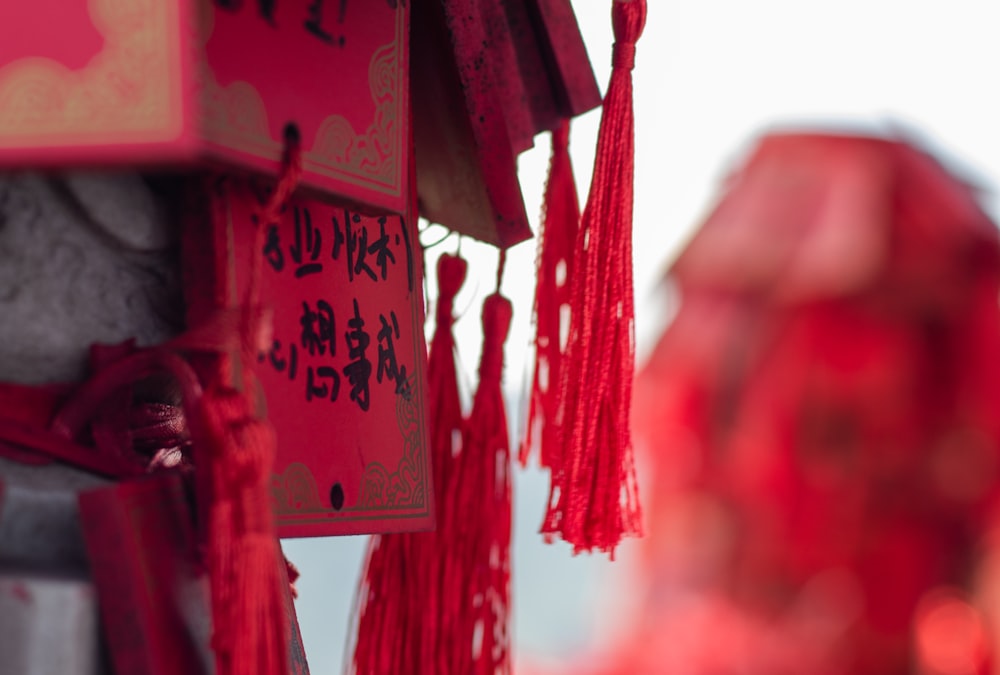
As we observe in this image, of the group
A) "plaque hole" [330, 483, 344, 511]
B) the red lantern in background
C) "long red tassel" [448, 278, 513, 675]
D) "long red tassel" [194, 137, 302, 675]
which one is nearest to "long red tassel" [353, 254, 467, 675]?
"long red tassel" [448, 278, 513, 675]

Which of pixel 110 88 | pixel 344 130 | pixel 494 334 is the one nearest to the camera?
pixel 110 88

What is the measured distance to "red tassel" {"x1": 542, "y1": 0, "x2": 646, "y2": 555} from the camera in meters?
0.57

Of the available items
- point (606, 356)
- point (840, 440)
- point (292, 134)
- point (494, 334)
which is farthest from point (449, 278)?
point (840, 440)

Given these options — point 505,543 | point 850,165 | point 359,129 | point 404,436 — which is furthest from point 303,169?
point 850,165

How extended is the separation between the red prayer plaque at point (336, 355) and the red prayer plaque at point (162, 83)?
0.16 feet

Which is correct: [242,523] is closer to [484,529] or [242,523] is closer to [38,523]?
[38,523]

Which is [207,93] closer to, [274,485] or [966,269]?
[274,485]

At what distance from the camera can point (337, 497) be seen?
0.52 m

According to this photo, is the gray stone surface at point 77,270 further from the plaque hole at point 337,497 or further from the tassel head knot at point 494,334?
the tassel head knot at point 494,334

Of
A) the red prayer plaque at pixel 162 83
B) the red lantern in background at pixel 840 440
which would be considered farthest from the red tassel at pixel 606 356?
the red lantern in background at pixel 840 440

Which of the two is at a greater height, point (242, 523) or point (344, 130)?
point (344, 130)

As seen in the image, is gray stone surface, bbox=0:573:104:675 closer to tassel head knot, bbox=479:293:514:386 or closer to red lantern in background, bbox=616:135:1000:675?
tassel head knot, bbox=479:293:514:386

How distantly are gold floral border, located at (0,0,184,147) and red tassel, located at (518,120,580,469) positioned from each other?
35 cm

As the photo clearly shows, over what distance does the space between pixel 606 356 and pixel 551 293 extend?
0.12m
